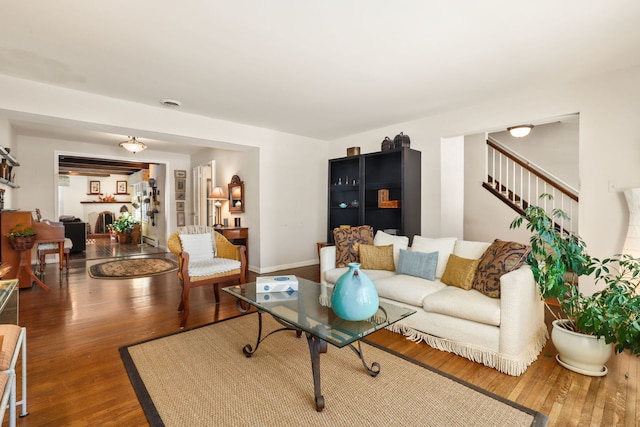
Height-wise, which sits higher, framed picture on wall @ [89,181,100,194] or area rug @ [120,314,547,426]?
framed picture on wall @ [89,181,100,194]

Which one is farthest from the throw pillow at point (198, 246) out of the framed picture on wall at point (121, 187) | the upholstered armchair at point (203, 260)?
the framed picture on wall at point (121, 187)

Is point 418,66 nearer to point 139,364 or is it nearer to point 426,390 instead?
point 426,390

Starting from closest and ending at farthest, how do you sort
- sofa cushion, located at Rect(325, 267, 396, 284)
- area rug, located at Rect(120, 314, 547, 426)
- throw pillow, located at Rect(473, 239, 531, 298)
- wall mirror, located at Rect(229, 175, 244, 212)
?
area rug, located at Rect(120, 314, 547, 426) → throw pillow, located at Rect(473, 239, 531, 298) → sofa cushion, located at Rect(325, 267, 396, 284) → wall mirror, located at Rect(229, 175, 244, 212)

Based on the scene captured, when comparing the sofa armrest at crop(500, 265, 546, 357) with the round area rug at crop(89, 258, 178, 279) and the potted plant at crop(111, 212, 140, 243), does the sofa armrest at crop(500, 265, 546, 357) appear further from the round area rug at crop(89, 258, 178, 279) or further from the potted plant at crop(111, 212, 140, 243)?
the potted plant at crop(111, 212, 140, 243)

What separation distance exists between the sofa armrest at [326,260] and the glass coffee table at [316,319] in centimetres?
87

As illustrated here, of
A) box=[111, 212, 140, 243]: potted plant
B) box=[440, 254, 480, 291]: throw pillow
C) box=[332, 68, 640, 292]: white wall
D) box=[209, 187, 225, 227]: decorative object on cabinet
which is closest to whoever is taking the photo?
box=[440, 254, 480, 291]: throw pillow

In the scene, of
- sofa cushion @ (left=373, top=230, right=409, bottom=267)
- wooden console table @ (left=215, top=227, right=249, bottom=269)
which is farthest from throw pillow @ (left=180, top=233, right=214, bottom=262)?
sofa cushion @ (left=373, top=230, right=409, bottom=267)

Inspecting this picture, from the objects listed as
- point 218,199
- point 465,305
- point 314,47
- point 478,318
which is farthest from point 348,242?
point 218,199

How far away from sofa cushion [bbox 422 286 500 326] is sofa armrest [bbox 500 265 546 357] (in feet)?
0.21

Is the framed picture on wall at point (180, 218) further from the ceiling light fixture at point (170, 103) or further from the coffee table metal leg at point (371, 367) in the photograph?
the coffee table metal leg at point (371, 367)

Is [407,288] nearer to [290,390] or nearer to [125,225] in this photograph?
[290,390]

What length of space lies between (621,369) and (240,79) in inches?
154

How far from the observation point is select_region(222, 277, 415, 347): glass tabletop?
5.72 feet

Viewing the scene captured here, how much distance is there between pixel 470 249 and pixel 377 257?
942 mm
